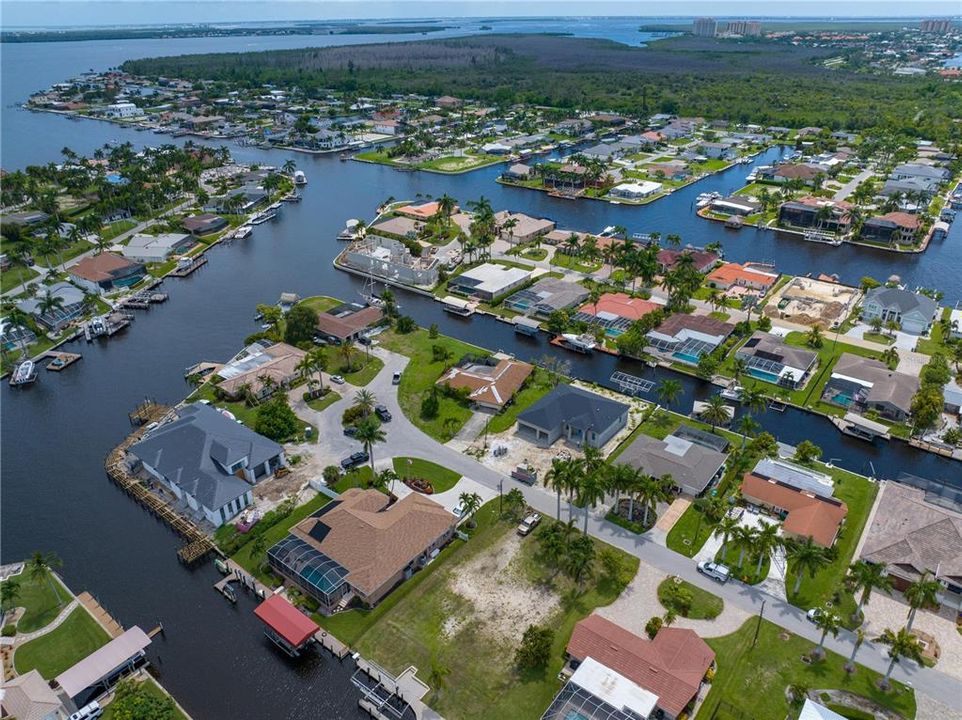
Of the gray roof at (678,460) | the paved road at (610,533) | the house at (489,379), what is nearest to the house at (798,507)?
the gray roof at (678,460)

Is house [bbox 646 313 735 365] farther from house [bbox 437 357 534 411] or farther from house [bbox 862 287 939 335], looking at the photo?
house [bbox 862 287 939 335]

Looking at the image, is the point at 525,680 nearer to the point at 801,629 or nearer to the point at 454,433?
the point at 801,629

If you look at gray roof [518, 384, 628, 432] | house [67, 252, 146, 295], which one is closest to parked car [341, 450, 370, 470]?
gray roof [518, 384, 628, 432]

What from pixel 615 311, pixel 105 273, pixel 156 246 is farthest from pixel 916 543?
pixel 156 246

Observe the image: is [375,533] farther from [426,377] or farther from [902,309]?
[902,309]

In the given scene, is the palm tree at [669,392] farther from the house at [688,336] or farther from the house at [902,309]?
the house at [902,309]
